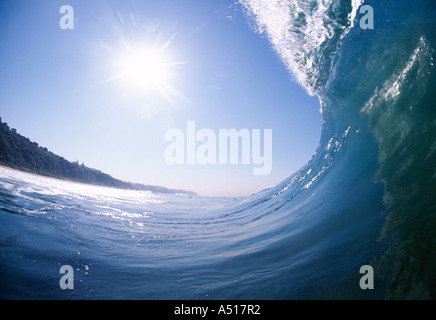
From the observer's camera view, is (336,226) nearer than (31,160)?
Yes

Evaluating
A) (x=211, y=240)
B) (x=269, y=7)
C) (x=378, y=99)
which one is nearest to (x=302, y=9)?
(x=269, y=7)

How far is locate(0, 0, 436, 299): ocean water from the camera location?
99.8 inches

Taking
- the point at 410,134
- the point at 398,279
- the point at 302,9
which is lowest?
the point at 398,279

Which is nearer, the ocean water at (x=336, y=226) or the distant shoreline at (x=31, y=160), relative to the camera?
the ocean water at (x=336, y=226)

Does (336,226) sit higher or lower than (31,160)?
lower

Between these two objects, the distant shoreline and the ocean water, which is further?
the distant shoreline

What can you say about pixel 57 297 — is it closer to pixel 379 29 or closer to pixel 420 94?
pixel 420 94

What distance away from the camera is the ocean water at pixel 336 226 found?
99.8 inches

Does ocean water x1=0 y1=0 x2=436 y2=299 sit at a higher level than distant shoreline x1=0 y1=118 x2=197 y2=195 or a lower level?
lower

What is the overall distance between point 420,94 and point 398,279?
4.63m

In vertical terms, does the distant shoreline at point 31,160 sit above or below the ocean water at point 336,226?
above

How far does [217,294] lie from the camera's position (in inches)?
103

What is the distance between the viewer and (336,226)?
4207 mm
